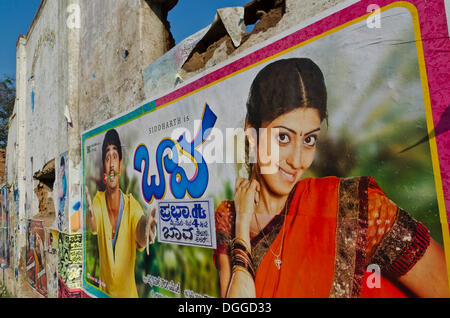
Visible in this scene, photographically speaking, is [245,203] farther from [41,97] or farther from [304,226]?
[41,97]

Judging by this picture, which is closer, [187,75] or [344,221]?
[344,221]

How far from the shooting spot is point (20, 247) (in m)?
7.92

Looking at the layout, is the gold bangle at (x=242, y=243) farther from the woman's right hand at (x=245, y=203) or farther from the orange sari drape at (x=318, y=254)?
the orange sari drape at (x=318, y=254)

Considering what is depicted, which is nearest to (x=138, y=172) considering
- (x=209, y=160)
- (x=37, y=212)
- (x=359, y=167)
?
(x=209, y=160)

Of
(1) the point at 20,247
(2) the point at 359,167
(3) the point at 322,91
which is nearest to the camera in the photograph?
(2) the point at 359,167

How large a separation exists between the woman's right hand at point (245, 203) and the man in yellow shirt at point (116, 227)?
46.6 inches

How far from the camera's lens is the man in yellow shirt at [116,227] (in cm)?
335

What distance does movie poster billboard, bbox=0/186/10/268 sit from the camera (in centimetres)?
975

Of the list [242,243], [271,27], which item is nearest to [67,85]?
[271,27]

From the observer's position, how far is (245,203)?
2221 mm

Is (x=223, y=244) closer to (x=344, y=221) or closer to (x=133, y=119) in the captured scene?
(x=344, y=221)

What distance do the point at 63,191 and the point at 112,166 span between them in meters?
1.75

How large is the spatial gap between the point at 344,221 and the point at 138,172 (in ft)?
7.68

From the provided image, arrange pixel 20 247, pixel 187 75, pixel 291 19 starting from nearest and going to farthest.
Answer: pixel 291 19 → pixel 187 75 → pixel 20 247
